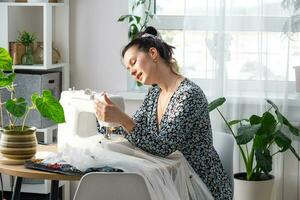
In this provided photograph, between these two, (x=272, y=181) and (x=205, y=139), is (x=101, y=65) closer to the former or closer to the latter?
(x=272, y=181)

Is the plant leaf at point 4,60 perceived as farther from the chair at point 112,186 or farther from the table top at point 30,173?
the chair at point 112,186

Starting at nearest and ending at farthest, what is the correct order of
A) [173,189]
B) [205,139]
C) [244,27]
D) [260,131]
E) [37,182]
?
[173,189] < [205,139] < [260,131] < [244,27] < [37,182]

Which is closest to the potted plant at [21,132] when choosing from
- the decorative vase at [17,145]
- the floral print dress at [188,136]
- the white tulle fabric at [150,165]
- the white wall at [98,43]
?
the decorative vase at [17,145]

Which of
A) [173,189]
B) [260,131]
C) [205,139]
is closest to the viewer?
[173,189]

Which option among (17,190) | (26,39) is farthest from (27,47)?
(17,190)

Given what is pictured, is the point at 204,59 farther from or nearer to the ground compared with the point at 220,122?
farther from the ground

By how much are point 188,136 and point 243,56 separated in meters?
1.39

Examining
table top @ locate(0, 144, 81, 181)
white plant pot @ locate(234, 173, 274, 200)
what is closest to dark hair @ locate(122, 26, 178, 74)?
table top @ locate(0, 144, 81, 181)

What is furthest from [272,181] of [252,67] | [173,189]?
[173,189]

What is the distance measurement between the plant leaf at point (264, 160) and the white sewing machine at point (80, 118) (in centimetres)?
115

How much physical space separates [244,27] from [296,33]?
30 centimetres

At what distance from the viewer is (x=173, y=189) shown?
2.43 metres

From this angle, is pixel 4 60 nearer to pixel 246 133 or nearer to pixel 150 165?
pixel 150 165

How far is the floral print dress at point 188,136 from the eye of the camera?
8.26ft
